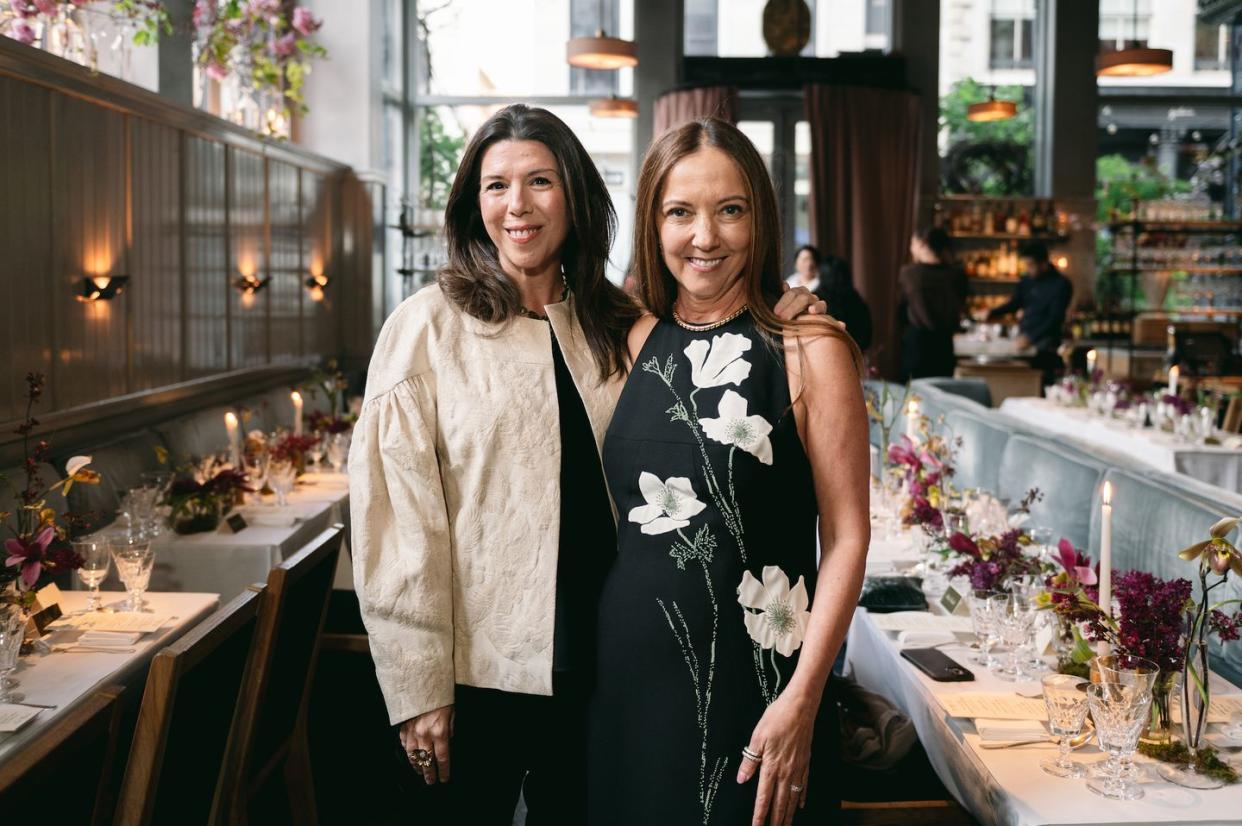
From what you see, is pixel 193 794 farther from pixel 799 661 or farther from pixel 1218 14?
pixel 1218 14

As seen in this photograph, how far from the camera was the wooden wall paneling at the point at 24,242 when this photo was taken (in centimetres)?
455

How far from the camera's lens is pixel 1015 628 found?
8.18 feet

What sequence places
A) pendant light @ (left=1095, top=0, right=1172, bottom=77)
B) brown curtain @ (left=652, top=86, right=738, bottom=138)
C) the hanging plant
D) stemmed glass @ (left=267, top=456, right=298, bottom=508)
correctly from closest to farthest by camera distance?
stemmed glass @ (left=267, top=456, right=298, bottom=508) → the hanging plant → pendant light @ (left=1095, top=0, right=1172, bottom=77) → brown curtain @ (left=652, top=86, right=738, bottom=138)

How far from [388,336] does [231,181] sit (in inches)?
222

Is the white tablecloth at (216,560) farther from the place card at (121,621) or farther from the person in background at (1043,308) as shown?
the person in background at (1043,308)

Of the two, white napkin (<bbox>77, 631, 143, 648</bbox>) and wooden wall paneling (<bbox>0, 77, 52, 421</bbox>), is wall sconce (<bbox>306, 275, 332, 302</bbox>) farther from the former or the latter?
white napkin (<bbox>77, 631, 143, 648</bbox>)

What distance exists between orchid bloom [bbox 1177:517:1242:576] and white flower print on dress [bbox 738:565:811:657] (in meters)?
0.62

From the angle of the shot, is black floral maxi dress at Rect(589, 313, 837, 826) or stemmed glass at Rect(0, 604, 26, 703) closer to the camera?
black floral maxi dress at Rect(589, 313, 837, 826)

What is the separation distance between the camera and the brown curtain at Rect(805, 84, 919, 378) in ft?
36.6

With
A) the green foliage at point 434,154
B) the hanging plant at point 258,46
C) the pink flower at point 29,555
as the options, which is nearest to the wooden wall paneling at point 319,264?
the hanging plant at point 258,46

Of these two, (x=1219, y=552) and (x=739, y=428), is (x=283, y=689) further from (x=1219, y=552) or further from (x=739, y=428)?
(x=1219, y=552)

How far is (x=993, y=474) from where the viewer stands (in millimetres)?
5234

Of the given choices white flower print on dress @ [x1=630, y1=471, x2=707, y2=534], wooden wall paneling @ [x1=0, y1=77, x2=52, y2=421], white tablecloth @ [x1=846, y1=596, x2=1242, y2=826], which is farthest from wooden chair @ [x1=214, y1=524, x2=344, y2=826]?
wooden wall paneling @ [x1=0, y1=77, x2=52, y2=421]

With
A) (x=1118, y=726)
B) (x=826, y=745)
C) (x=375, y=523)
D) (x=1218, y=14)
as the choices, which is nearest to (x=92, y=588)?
(x=375, y=523)
